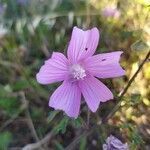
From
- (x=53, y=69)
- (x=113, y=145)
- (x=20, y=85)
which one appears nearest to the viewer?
(x=53, y=69)

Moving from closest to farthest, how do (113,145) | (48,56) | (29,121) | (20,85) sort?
(113,145), (29,121), (20,85), (48,56)

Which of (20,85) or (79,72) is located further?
(20,85)

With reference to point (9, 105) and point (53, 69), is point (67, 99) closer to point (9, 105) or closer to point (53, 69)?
point (53, 69)

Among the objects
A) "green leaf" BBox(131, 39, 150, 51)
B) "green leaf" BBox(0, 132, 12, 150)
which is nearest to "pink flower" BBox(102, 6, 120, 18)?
"green leaf" BBox(0, 132, 12, 150)

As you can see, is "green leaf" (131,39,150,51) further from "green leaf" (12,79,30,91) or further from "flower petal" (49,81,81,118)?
"green leaf" (12,79,30,91)

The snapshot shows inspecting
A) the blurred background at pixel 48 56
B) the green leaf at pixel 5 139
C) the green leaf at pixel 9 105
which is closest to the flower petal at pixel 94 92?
the blurred background at pixel 48 56

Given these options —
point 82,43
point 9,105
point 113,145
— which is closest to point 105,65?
point 82,43

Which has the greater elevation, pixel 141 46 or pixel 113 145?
pixel 141 46
